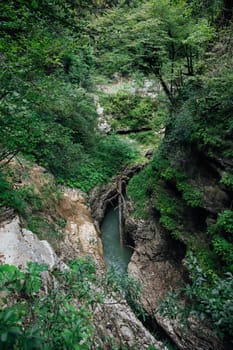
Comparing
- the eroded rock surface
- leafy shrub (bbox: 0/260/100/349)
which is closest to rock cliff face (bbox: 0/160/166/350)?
the eroded rock surface

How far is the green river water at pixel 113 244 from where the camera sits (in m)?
7.08

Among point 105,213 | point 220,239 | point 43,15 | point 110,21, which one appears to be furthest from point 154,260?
point 110,21

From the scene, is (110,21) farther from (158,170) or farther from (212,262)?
(212,262)

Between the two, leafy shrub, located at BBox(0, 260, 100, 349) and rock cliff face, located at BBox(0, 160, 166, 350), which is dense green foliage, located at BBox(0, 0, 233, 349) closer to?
leafy shrub, located at BBox(0, 260, 100, 349)

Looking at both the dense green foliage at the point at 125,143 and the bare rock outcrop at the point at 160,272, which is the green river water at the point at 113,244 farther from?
the dense green foliage at the point at 125,143

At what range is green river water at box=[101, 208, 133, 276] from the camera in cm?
708

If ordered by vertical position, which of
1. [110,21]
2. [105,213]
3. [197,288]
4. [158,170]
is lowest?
[105,213]

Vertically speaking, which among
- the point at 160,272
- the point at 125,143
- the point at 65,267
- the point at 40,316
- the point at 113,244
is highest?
the point at 40,316

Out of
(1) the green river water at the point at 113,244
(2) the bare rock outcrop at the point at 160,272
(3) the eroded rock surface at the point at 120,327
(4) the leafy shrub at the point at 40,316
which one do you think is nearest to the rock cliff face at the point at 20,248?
→ (3) the eroded rock surface at the point at 120,327

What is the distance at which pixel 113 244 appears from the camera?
7.93 m

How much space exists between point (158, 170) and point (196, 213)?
1.98m

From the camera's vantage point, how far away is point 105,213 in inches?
366

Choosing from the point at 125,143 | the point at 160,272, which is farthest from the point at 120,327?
the point at 125,143

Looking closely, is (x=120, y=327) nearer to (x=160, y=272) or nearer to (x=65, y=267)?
(x=65, y=267)
